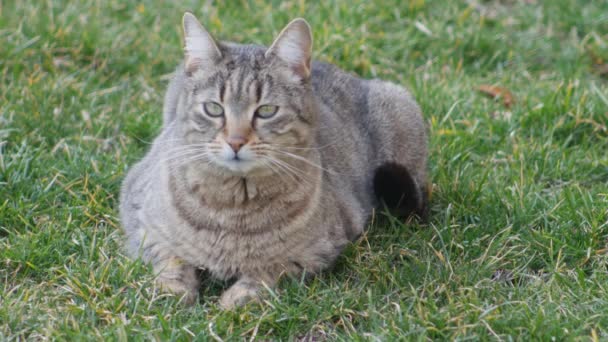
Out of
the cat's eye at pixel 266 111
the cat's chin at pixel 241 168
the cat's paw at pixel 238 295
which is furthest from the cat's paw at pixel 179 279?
the cat's eye at pixel 266 111

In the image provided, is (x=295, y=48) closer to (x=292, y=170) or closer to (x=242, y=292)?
(x=292, y=170)

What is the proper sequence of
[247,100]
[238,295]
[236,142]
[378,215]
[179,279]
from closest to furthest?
[236,142]
[247,100]
[238,295]
[179,279]
[378,215]

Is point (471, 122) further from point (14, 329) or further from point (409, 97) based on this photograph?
point (14, 329)

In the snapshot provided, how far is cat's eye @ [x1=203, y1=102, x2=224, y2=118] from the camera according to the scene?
3826mm

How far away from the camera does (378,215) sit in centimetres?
484

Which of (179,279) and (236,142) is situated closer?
(236,142)

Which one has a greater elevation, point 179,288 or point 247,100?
point 247,100

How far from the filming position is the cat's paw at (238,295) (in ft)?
12.8

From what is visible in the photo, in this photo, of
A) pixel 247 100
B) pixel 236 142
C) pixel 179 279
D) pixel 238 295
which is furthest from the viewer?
pixel 179 279

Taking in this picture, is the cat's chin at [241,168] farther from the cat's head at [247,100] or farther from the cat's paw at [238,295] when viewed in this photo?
the cat's paw at [238,295]

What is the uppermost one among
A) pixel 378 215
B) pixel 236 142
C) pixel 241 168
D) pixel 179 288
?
pixel 236 142

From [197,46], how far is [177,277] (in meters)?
1.04

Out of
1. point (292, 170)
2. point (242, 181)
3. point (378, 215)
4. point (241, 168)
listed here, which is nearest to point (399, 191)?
point (378, 215)

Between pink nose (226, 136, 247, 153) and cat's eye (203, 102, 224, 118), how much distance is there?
0.16 meters
